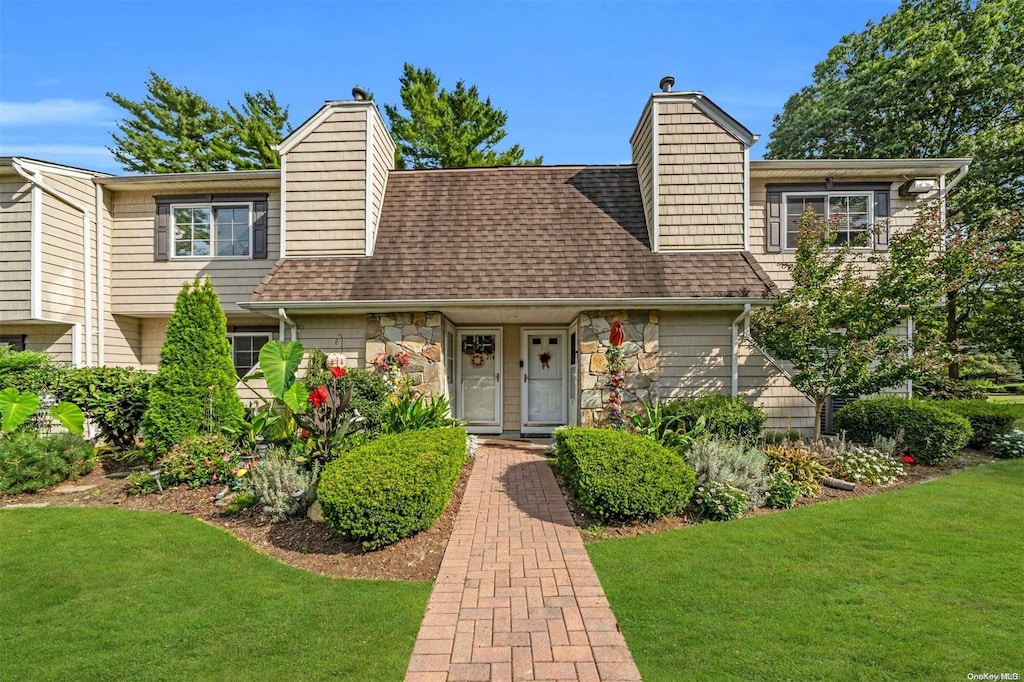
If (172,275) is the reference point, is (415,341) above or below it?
below

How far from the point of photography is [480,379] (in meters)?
9.77

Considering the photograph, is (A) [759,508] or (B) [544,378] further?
(B) [544,378]

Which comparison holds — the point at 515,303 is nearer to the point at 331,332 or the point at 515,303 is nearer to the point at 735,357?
the point at 331,332

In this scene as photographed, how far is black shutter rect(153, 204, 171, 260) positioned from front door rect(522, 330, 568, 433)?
7928 mm

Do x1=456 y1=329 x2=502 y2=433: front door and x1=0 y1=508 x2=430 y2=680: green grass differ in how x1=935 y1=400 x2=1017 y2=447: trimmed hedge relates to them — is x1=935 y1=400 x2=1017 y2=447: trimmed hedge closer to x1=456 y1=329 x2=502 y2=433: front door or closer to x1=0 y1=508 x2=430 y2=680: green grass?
x1=456 y1=329 x2=502 y2=433: front door

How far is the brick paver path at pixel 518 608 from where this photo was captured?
265 centimetres

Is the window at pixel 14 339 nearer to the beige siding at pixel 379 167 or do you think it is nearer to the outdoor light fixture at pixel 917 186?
the beige siding at pixel 379 167

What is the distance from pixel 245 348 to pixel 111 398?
3.12 meters

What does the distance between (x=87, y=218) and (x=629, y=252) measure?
1098 cm

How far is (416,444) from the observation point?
5020 millimetres

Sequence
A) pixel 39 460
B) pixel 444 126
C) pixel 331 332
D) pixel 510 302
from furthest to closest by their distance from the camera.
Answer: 1. pixel 444 126
2. pixel 331 332
3. pixel 510 302
4. pixel 39 460

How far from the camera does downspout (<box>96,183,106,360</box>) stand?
946 cm

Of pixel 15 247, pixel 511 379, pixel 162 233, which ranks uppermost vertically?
pixel 162 233

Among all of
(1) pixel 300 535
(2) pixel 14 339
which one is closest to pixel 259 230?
(2) pixel 14 339
